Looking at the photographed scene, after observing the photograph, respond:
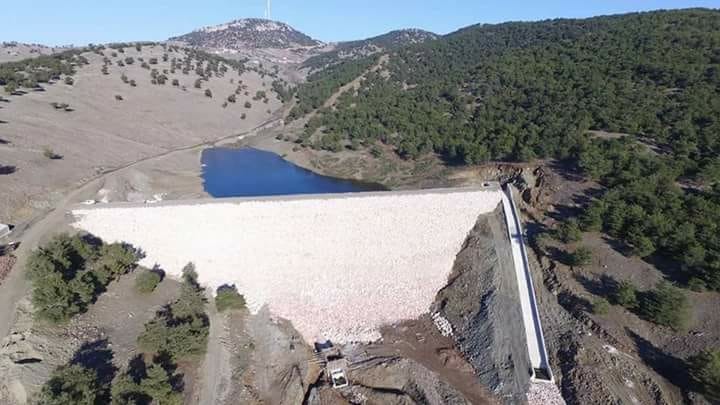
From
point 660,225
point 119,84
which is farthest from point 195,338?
point 119,84

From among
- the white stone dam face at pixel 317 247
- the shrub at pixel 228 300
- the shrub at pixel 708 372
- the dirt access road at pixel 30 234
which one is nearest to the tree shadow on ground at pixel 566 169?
the white stone dam face at pixel 317 247

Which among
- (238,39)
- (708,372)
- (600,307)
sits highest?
(238,39)

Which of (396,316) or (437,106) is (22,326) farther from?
(437,106)

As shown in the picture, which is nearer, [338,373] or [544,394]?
[544,394]

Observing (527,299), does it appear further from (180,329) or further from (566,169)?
(180,329)

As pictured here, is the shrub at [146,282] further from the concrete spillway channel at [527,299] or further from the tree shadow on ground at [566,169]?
the tree shadow on ground at [566,169]

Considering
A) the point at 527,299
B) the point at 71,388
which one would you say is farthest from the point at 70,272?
the point at 527,299
